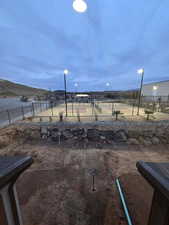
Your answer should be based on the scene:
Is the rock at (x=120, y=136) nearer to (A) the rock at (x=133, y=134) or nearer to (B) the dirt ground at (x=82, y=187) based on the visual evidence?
(A) the rock at (x=133, y=134)

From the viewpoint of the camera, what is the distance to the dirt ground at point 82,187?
237 centimetres

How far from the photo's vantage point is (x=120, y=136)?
6238 mm

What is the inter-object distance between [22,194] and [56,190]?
34.1 inches

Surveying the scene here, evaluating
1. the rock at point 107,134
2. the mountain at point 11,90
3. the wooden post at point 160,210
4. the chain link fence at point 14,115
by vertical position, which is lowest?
the rock at point 107,134

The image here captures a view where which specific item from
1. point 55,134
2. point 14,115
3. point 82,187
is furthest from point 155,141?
point 14,115

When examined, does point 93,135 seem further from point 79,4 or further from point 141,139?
point 79,4

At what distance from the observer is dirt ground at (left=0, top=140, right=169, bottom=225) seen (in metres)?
2.37

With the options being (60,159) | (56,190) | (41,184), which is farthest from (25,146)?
(56,190)

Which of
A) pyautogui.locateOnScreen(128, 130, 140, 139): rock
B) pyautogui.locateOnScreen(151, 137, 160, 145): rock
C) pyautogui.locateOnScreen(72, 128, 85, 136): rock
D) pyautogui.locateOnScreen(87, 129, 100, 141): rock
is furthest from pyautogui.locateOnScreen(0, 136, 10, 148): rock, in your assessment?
pyautogui.locateOnScreen(151, 137, 160, 145): rock

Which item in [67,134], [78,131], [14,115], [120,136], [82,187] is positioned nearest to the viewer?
[82,187]

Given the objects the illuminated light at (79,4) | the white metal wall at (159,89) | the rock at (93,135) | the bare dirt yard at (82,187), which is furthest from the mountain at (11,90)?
the illuminated light at (79,4)

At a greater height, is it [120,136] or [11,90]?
[11,90]

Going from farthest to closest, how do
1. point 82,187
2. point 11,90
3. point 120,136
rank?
1. point 11,90
2. point 120,136
3. point 82,187

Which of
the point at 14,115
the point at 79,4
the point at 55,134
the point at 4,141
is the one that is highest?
the point at 79,4
